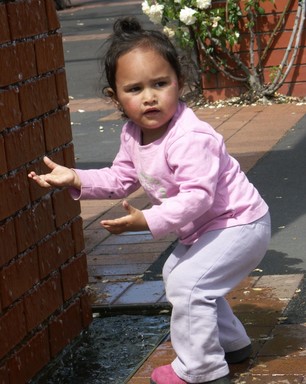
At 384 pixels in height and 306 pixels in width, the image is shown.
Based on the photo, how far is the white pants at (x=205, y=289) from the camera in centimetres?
354

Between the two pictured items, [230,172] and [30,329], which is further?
[30,329]

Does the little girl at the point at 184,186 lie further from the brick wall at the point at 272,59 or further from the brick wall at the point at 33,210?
the brick wall at the point at 272,59

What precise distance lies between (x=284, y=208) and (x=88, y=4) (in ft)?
66.9

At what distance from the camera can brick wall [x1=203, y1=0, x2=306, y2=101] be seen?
9.81 m

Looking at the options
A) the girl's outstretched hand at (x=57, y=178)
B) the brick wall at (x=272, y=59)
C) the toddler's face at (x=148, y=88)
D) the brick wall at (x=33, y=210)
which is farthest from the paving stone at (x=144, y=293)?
the brick wall at (x=272, y=59)

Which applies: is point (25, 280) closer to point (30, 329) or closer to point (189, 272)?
point (30, 329)

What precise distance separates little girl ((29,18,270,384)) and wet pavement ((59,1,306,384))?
0.82 feet

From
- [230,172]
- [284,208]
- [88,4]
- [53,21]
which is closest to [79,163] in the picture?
[284,208]

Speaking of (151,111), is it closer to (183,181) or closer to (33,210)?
(183,181)

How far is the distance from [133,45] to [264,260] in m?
2.02

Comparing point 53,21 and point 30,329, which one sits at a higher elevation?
point 53,21

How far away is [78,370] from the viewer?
4.14m

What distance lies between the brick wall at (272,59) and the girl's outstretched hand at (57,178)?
6.50 meters

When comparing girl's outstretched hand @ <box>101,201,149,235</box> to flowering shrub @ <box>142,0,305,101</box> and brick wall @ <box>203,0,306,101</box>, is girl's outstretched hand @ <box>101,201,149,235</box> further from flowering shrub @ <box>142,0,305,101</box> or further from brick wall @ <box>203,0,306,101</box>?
brick wall @ <box>203,0,306,101</box>
